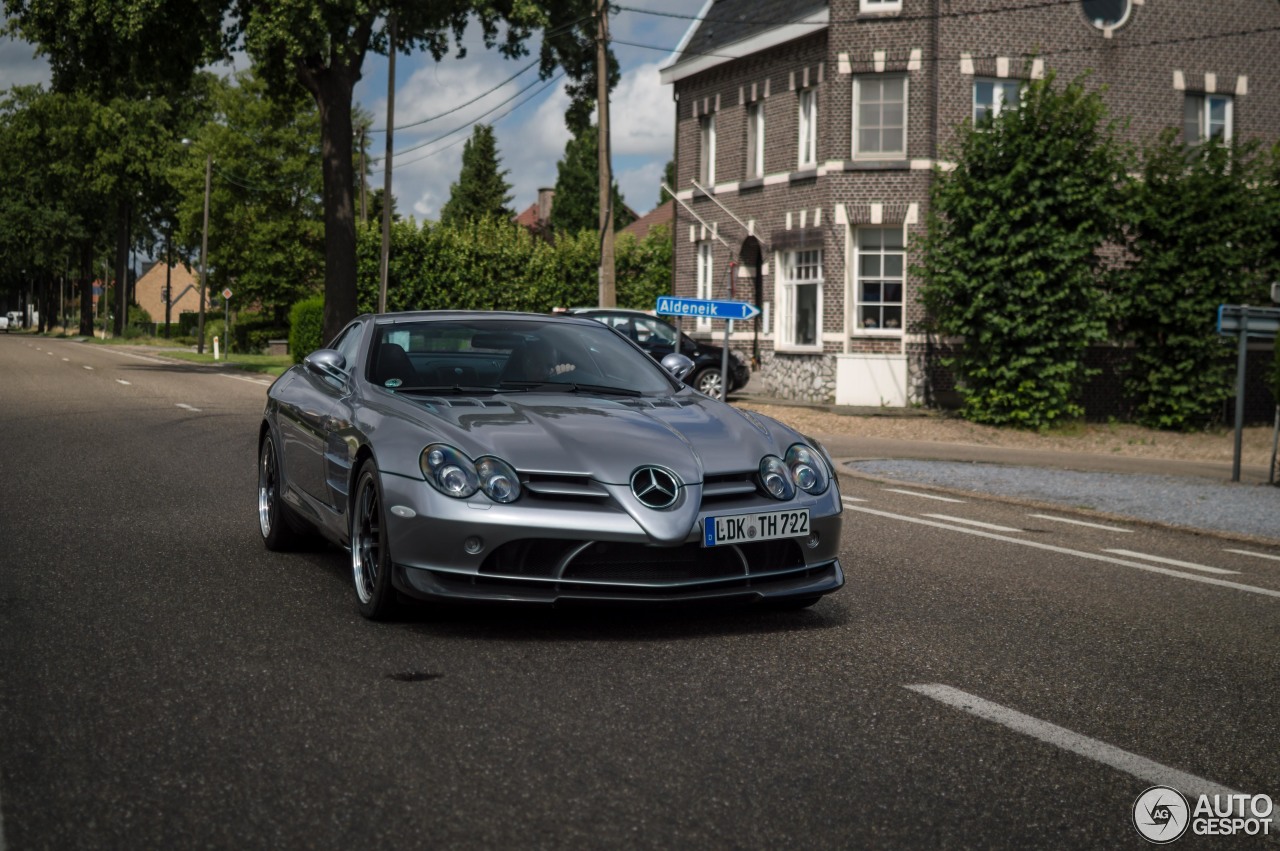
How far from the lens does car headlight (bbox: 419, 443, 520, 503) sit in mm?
Result: 5848

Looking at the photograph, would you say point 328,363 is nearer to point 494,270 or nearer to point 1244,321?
point 1244,321

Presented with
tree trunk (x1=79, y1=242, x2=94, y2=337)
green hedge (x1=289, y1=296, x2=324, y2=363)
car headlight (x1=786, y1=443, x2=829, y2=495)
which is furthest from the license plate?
tree trunk (x1=79, y1=242, x2=94, y2=337)

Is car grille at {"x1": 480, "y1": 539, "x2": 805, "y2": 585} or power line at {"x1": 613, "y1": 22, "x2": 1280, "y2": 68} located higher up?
power line at {"x1": 613, "y1": 22, "x2": 1280, "y2": 68}

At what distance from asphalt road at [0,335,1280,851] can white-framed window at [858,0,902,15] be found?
69.6 feet

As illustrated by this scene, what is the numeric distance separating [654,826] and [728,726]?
1.02 meters

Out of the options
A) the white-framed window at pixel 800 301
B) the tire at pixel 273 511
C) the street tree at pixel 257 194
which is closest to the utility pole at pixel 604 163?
the white-framed window at pixel 800 301

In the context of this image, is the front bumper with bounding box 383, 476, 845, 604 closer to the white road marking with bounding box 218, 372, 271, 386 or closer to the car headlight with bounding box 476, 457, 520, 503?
the car headlight with bounding box 476, 457, 520, 503

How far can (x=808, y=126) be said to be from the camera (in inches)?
1171

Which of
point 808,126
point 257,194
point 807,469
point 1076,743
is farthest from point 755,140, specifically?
point 257,194

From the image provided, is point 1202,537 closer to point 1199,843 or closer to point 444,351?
point 444,351

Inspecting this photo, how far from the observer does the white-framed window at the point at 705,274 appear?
33.7m

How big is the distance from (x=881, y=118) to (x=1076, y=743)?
24808mm

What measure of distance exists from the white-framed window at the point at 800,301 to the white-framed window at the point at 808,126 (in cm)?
182

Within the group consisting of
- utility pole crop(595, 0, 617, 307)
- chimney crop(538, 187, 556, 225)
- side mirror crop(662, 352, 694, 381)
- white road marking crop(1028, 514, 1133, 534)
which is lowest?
white road marking crop(1028, 514, 1133, 534)
